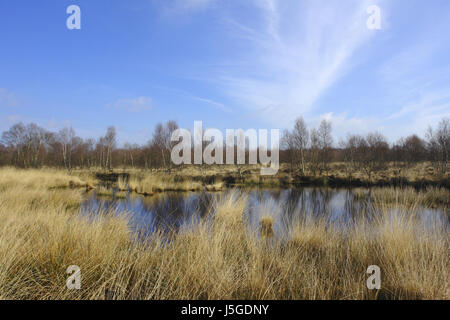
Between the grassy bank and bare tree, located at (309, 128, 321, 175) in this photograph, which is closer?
the grassy bank

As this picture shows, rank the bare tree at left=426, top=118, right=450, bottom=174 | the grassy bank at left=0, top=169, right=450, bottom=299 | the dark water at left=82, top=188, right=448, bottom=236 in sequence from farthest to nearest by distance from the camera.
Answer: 1. the bare tree at left=426, top=118, right=450, bottom=174
2. the dark water at left=82, top=188, right=448, bottom=236
3. the grassy bank at left=0, top=169, right=450, bottom=299

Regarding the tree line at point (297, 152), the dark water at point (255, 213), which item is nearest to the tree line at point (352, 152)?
the tree line at point (297, 152)

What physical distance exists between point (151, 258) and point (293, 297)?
1798 millimetres

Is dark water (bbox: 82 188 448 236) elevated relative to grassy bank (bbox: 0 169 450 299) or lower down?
lower down

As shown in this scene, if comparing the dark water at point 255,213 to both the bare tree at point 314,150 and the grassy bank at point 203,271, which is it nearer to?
the grassy bank at point 203,271

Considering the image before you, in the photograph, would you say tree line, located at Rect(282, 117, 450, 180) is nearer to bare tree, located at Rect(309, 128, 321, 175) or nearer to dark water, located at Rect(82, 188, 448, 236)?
bare tree, located at Rect(309, 128, 321, 175)

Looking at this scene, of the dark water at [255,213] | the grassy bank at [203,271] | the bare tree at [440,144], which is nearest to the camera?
the grassy bank at [203,271]

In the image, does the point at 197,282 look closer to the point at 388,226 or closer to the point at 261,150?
the point at 388,226

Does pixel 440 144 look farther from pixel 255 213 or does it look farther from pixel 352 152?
pixel 255 213

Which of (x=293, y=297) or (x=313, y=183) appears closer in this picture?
(x=293, y=297)

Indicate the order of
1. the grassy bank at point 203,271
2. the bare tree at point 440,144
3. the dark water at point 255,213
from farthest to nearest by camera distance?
the bare tree at point 440,144 → the dark water at point 255,213 → the grassy bank at point 203,271

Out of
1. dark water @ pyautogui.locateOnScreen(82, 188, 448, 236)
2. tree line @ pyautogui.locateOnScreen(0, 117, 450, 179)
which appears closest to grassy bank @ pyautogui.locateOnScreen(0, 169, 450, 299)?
dark water @ pyautogui.locateOnScreen(82, 188, 448, 236)
